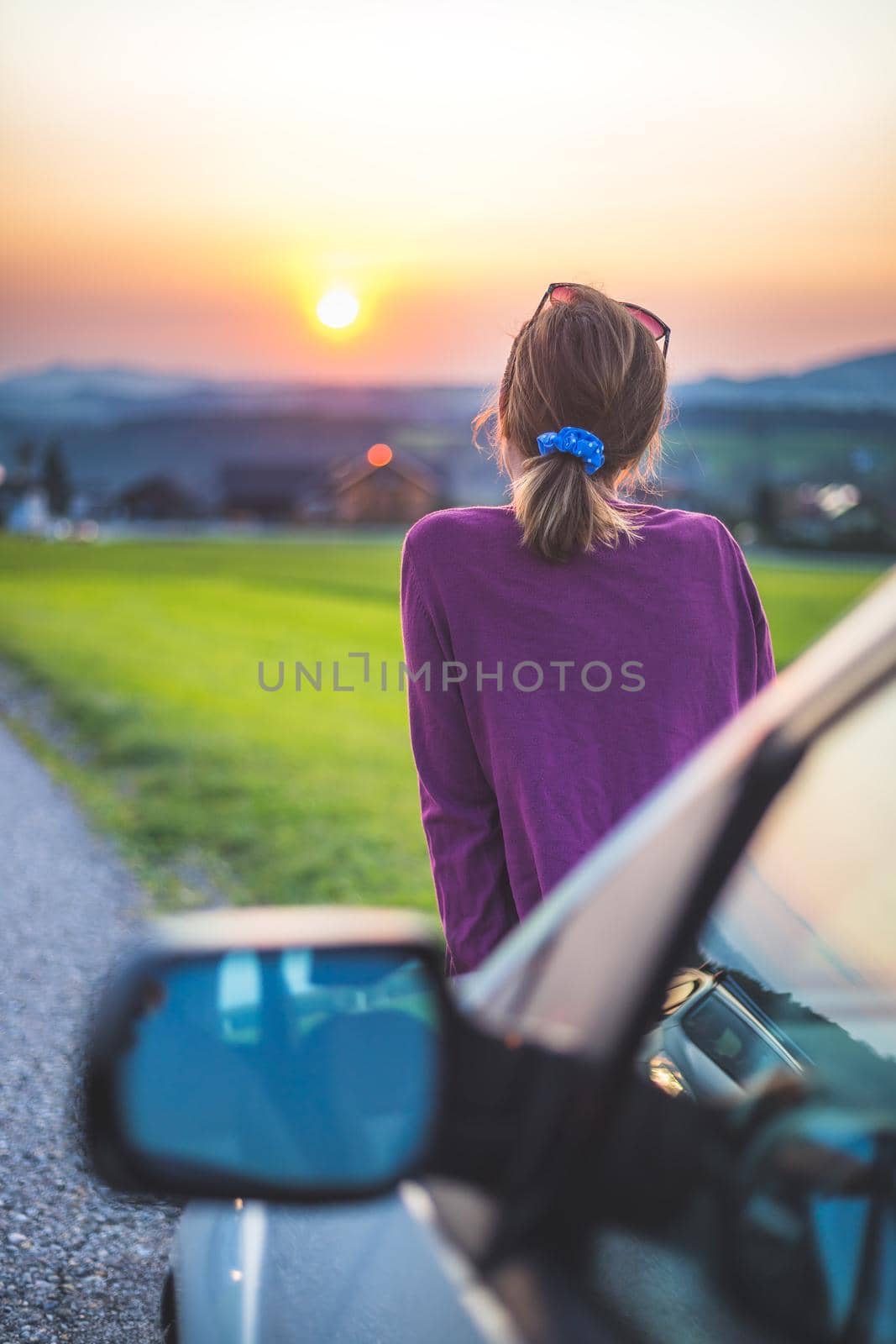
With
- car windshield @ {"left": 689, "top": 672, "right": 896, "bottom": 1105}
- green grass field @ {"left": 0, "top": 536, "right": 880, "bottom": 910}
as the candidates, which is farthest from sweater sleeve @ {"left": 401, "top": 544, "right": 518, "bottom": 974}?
green grass field @ {"left": 0, "top": 536, "right": 880, "bottom": 910}

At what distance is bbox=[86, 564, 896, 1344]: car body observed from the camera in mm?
949

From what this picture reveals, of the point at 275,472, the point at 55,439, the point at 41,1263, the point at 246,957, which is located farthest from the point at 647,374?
the point at 275,472

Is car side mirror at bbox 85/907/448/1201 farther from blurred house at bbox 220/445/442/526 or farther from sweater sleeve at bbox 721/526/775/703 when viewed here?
blurred house at bbox 220/445/442/526

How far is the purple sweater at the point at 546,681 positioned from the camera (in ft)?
6.04

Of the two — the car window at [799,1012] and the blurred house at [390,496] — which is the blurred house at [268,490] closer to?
the blurred house at [390,496]

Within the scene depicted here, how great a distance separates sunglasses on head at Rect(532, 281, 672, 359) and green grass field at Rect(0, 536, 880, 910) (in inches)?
192

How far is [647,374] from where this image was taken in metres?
1.95

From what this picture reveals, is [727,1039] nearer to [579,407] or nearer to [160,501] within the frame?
[579,407]

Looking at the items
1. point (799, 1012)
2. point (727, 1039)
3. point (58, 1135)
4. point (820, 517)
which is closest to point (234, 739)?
point (58, 1135)

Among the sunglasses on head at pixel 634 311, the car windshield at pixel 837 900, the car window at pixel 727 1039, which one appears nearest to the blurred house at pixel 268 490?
the sunglasses on head at pixel 634 311

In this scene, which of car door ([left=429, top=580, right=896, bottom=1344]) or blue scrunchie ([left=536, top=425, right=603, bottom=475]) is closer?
car door ([left=429, top=580, right=896, bottom=1344])

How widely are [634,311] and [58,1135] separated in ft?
9.98

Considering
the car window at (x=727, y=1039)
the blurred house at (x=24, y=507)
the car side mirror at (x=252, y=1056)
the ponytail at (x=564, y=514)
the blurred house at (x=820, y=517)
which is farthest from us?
the blurred house at (x=24, y=507)

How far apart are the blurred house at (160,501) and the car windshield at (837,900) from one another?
3856 inches
